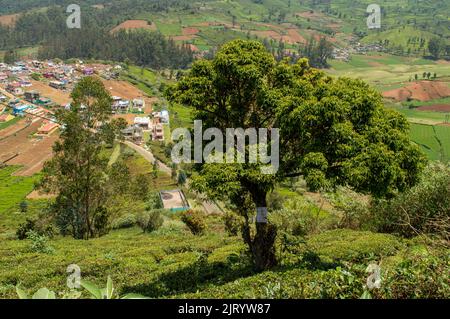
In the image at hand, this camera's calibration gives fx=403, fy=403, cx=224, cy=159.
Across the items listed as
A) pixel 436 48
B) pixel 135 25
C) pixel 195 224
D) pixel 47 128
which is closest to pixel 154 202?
pixel 195 224

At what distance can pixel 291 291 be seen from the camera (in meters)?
5.37

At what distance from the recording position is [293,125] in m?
9.14

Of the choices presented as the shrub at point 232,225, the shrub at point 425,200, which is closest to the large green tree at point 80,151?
the shrub at point 232,225

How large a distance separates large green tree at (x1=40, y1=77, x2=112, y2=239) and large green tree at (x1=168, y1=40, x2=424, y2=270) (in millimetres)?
11509

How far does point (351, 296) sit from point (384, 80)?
12005 centimetres

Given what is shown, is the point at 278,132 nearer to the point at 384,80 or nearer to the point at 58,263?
the point at 58,263

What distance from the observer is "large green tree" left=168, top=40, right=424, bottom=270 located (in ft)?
28.5

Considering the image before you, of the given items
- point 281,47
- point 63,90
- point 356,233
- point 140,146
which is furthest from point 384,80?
point 356,233

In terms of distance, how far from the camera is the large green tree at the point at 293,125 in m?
8.67

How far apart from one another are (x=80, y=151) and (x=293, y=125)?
48.1ft

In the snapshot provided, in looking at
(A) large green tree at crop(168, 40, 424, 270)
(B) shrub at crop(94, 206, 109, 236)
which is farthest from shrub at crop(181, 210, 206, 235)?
(A) large green tree at crop(168, 40, 424, 270)

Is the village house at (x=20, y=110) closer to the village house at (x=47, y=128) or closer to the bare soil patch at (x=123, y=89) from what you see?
the village house at (x=47, y=128)

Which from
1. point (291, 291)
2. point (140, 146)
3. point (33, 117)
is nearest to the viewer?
point (291, 291)

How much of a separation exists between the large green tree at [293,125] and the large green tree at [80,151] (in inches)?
453
